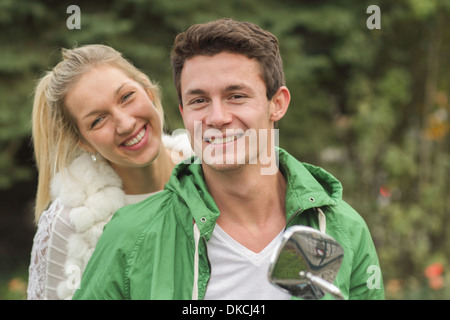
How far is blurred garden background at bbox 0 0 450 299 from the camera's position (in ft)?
21.2

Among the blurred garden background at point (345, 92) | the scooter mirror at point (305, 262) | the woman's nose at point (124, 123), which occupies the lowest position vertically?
the scooter mirror at point (305, 262)

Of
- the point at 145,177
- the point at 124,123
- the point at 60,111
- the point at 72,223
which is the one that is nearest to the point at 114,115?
the point at 124,123

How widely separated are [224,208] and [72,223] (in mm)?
1036

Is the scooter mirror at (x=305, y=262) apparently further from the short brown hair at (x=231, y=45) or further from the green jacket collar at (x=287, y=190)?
the short brown hair at (x=231, y=45)

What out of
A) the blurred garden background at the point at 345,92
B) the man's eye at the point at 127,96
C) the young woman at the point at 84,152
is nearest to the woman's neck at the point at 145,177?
the young woman at the point at 84,152

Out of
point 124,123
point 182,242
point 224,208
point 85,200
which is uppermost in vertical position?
point 124,123

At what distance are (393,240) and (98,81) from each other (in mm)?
5372

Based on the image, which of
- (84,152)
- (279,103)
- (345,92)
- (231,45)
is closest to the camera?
(231,45)

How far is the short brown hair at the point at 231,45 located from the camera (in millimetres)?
2404

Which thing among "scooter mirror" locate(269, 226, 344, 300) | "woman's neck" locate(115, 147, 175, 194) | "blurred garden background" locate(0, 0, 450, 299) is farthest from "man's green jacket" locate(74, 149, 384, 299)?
"blurred garden background" locate(0, 0, 450, 299)

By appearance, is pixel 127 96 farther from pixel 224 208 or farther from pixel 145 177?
pixel 224 208

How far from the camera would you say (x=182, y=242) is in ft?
7.50

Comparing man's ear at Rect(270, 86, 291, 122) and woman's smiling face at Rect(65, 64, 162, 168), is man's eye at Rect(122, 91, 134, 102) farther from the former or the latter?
man's ear at Rect(270, 86, 291, 122)

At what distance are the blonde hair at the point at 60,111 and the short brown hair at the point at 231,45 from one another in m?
0.83
